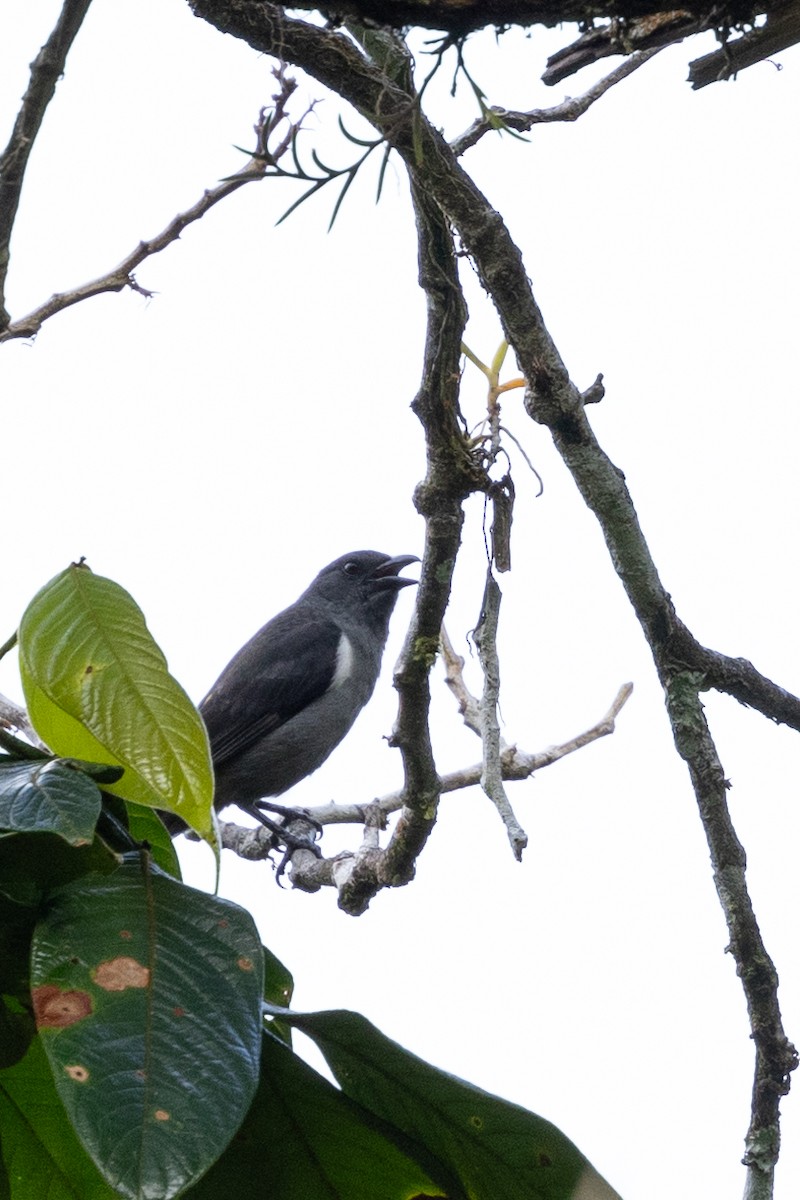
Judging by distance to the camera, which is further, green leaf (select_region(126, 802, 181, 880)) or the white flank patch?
the white flank patch

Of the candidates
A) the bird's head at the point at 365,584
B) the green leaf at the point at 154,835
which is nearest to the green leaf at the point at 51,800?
the green leaf at the point at 154,835

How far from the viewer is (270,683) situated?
6.59 m

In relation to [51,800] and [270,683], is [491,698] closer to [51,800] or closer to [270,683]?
[51,800]

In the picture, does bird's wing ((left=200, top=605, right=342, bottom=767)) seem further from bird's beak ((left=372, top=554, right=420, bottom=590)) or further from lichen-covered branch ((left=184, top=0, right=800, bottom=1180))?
lichen-covered branch ((left=184, top=0, right=800, bottom=1180))

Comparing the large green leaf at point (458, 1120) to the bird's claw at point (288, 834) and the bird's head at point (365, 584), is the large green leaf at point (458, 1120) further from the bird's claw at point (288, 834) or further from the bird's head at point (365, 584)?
the bird's head at point (365, 584)

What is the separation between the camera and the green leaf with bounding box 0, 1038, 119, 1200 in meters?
1.24

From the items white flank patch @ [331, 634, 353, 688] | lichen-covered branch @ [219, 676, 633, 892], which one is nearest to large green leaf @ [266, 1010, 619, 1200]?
lichen-covered branch @ [219, 676, 633, 892]

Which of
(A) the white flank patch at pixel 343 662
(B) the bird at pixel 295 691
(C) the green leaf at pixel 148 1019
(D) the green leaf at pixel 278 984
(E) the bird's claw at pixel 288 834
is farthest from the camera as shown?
(A) the white flank patch at pixel 343 662

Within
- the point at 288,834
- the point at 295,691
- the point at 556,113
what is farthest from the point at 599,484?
the point at 295,691

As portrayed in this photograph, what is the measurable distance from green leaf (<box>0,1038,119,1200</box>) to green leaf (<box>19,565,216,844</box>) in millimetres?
327

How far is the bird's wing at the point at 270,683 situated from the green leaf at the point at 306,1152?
17.0ft

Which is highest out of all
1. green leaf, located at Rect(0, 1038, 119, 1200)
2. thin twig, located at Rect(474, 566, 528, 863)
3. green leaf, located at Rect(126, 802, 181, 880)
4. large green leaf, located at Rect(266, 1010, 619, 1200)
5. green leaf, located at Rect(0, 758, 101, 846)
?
thin twig, located at Rect(474, 566, 528, 863)

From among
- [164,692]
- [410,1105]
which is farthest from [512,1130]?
[164,692]

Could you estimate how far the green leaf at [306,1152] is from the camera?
1.21 m
